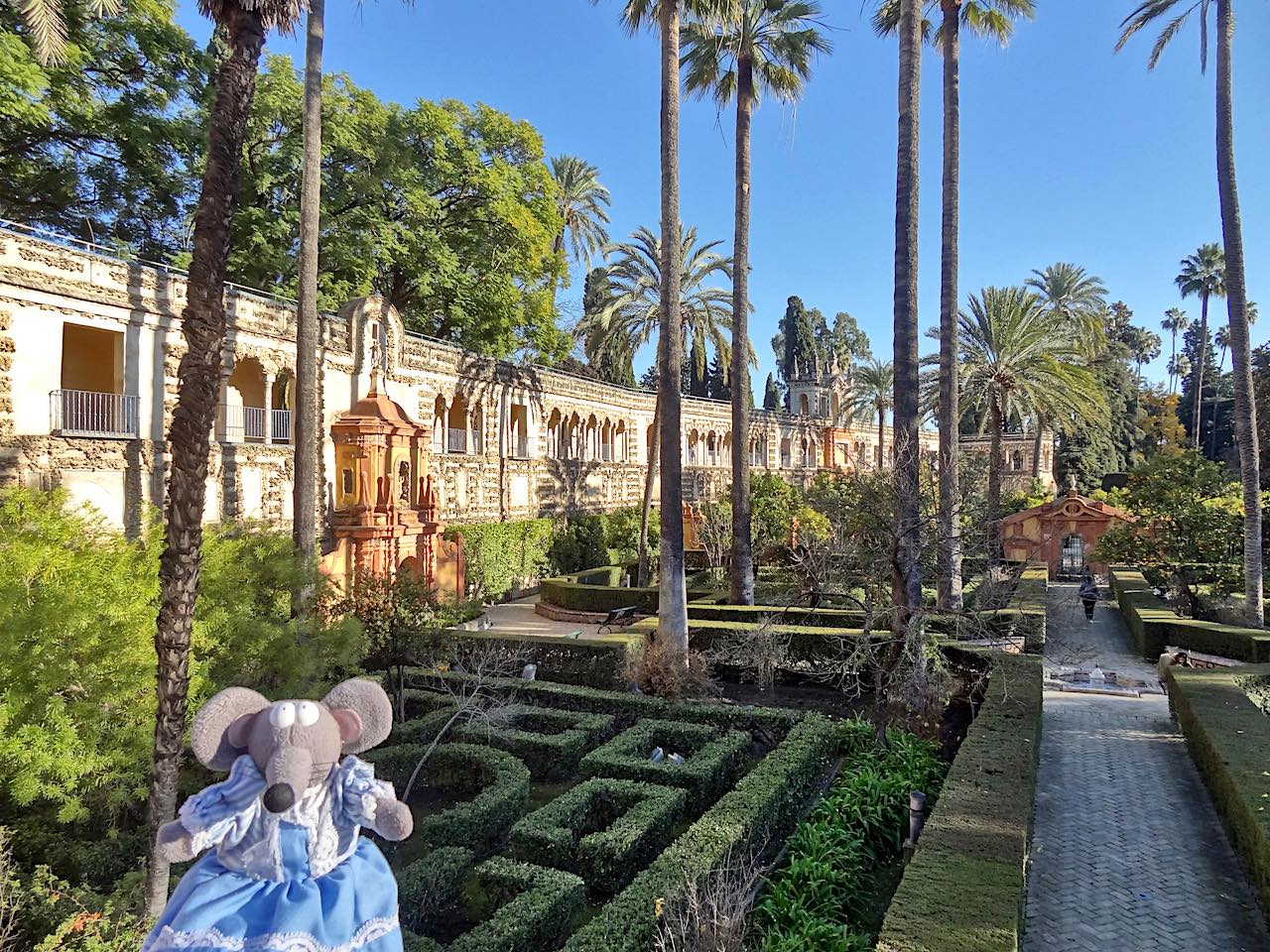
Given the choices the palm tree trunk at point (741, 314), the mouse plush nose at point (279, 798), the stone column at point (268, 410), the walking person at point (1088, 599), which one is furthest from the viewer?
the walking person at point (1088, 599)

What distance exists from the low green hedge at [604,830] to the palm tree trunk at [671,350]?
211 inches

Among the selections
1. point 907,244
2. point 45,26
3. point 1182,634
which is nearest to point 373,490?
→ point 45,26

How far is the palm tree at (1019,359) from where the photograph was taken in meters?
23.5

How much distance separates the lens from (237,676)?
8.38 m

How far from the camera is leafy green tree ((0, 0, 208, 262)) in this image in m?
17.3

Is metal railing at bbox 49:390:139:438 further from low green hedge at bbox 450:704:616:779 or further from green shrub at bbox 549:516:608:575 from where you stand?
green shrub at bbox 549:516:608:575

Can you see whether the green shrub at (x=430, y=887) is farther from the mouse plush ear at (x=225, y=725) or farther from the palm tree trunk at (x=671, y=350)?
the palm tree trunk at (x=671, y=350)

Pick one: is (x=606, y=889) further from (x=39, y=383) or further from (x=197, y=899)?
(x=39, y=383)

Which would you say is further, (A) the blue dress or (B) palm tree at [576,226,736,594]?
(B) palm tree at [576,226,736,594]

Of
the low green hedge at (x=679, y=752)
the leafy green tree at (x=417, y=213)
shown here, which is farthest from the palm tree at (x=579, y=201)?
the low green hedge at (x=679, y=752)

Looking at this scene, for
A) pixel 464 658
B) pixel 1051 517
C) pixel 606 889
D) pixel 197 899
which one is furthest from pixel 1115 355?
pixel 197 899

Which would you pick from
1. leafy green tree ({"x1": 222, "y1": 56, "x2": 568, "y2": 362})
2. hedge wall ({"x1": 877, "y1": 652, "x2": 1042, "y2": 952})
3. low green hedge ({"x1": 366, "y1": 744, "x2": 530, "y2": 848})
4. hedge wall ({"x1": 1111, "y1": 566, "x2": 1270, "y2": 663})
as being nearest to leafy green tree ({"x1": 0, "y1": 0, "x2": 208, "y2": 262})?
leafy green tree ({"x1": 222, "y1": 56, "x2": 568, "y2": 362})

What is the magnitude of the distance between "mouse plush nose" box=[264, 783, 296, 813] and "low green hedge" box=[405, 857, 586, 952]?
9.89 feet

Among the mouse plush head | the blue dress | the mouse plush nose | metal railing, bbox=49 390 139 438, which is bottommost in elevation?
the blue dress
